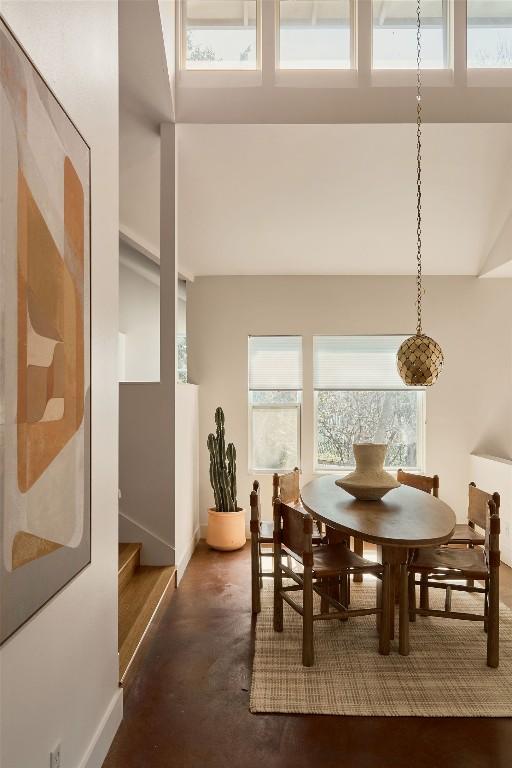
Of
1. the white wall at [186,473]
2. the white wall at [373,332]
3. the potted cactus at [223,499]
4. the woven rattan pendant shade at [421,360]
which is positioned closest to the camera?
the woven rattan pendant shade at [421,360]

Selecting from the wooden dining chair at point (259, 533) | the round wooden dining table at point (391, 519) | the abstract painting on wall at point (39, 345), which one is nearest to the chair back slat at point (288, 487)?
the wooden dining chair at point (259, 533)

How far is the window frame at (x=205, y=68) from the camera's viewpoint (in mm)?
4086

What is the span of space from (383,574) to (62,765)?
183 centimetres

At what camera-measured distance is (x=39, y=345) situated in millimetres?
1455

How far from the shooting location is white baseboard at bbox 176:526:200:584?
4.18 m

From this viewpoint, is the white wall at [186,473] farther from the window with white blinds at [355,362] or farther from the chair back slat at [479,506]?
the chair back slat at [479,506]

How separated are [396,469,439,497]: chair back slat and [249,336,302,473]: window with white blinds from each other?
5.18 ft

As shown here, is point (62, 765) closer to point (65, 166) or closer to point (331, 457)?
point (65, 166)

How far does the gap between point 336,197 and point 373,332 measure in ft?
5.07

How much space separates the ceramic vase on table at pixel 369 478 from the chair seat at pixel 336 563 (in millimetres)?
349

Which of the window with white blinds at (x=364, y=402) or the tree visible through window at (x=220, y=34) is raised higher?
the tree visible through window at (x=220, y=34)

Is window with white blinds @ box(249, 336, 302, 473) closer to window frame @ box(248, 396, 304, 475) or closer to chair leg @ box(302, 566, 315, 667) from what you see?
window frame @ box(248, 396, 304, 475)

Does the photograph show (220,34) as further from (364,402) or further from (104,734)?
(104,734)

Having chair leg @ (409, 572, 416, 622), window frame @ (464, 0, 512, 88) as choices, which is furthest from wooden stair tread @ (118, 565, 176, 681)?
window frame @ (464, 0, 512, 88)
